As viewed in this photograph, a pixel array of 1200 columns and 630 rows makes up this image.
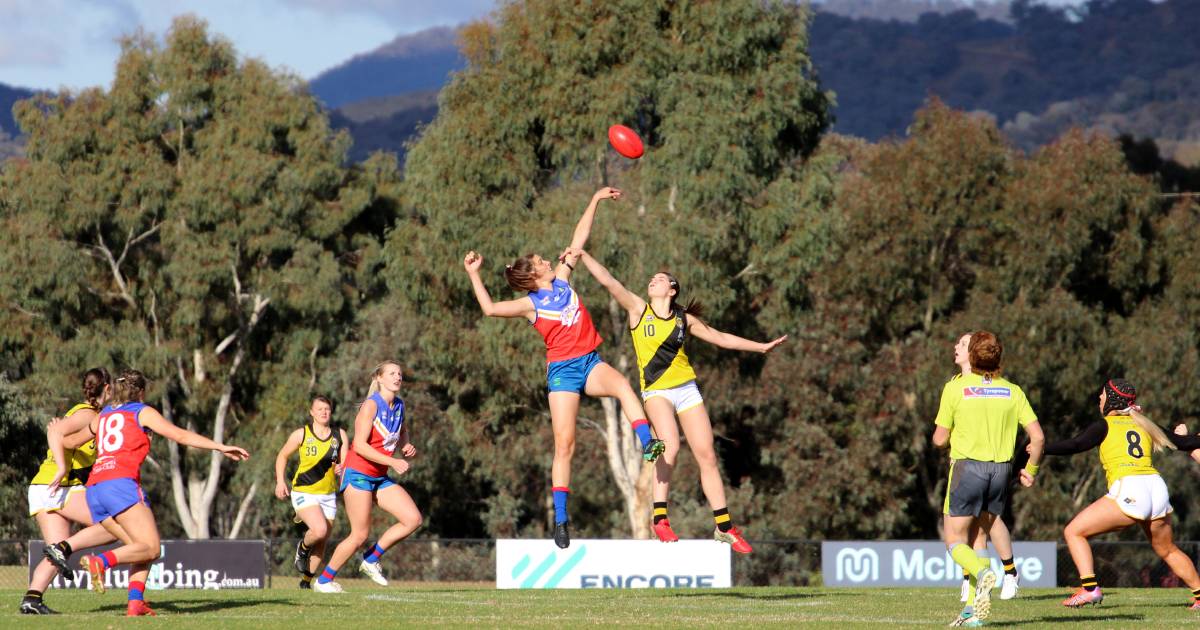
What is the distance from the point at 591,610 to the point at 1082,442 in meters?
4.41

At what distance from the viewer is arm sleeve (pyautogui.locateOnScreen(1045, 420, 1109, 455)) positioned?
12.5 m

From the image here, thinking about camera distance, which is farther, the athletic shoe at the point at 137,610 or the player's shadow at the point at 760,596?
the player's shadow at the point at 760,596

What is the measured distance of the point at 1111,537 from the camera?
42.6 metres

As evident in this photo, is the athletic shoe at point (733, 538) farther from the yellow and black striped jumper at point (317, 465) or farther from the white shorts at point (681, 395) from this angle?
the yellow and black striped jumper at point (317, 465)

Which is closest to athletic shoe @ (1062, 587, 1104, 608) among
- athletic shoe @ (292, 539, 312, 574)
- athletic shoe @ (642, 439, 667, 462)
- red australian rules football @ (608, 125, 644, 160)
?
athletic shoe @ (642, 439, 667, 462)

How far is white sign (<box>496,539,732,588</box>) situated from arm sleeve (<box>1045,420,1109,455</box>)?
12.9m

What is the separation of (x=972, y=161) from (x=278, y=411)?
20542 millimetres

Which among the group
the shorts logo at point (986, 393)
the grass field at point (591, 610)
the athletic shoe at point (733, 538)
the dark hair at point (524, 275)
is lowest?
the grass field at point (591, 610)

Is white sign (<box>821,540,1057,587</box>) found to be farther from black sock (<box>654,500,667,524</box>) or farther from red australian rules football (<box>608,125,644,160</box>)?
red australian rules football (<box>608,125,644,160</box>)

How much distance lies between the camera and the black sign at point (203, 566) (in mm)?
25941

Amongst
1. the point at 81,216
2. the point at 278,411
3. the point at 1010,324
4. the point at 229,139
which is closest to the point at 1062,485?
the point at 1010,324

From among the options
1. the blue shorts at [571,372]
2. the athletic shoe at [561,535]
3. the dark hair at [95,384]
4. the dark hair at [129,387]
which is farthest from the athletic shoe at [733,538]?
the dark hair at [95,384]

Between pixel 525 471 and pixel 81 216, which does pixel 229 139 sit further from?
pixel 525 471

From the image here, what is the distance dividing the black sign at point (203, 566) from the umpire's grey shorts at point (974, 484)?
17251 millimetres
